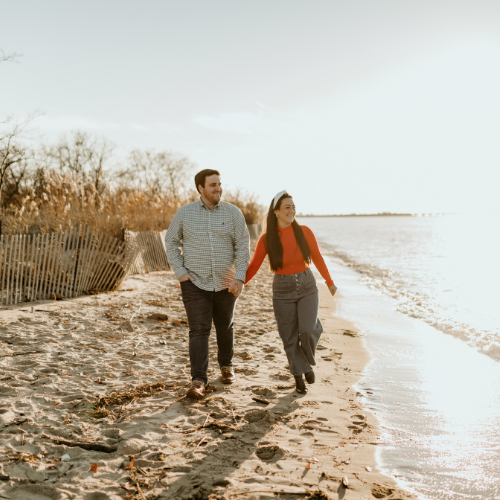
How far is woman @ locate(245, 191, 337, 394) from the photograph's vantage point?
14.6 feet

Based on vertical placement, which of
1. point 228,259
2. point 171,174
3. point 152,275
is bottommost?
point 152,275

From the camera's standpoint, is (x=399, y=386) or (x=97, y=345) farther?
(x=97, y=345)

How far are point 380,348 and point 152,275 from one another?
7424 millimetres

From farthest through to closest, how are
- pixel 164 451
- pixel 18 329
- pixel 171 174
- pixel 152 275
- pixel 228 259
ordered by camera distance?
pixel 171 174
pixel 152 275
pixel 18 329
pixel 228 259
pixel 164 451

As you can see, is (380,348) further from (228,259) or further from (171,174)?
(171,174)

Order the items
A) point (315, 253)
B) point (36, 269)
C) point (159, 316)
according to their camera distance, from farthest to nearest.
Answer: point (36, 269)
point (159, 316)
point (315, 253)

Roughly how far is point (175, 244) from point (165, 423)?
166cm

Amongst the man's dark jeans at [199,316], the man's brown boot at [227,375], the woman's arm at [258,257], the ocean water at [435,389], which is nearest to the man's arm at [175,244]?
the man's dark jeans at [199,316]

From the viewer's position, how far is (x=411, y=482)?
294 centimetres

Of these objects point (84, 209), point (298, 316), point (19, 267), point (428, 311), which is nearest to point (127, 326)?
point (19, 267)

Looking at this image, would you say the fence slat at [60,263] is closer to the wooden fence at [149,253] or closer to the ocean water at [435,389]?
the wooden fence at [149,253]

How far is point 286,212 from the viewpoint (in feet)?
14.5

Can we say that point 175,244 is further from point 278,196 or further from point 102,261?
point 102,261

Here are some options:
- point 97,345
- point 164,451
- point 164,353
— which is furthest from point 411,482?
point 97,345
